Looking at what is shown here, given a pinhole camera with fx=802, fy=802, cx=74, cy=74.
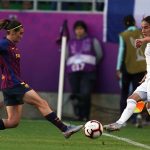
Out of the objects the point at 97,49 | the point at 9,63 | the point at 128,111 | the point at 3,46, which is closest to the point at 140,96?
the point at 128,111

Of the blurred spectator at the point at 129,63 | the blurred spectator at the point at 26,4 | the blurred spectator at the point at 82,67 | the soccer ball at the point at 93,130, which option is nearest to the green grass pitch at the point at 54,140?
the soccer ball at the point at 93,130

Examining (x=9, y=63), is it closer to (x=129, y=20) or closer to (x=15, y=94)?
(x=15, y=94)

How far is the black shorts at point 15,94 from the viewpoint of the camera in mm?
11680

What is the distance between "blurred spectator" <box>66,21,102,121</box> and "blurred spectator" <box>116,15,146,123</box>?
1.18 meters

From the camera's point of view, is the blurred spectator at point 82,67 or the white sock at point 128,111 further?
the blurred spectator at point 82,67

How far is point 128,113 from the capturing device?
11820mm

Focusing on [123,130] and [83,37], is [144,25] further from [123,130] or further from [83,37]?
[83,37]

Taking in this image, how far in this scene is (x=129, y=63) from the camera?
1675 cm

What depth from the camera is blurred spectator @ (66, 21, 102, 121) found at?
58.4 ft

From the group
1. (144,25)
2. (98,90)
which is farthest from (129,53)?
(144,25)

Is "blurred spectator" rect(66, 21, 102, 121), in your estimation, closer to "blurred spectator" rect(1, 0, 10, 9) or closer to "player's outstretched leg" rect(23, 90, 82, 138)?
"blurred spectator" rect(1, 0, 10, 9)

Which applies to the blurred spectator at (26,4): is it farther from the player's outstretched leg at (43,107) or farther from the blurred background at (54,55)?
the player's outstretched leg at (43,107)

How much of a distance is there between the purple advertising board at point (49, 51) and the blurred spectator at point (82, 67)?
0.42 metres

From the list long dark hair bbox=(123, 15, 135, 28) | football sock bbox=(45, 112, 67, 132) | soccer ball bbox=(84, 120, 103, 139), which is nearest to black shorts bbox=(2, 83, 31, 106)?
football sock bbox=(45, 112, 67, 132)
